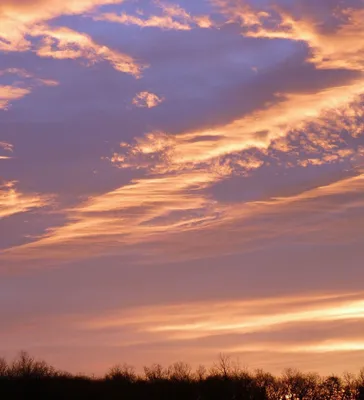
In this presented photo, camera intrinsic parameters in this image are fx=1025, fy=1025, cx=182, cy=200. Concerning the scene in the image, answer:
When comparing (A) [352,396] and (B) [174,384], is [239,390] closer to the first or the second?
(B) [174,384]

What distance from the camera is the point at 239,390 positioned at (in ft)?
373

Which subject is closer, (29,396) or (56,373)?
(29,396)

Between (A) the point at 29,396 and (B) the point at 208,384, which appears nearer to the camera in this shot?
(A) the point at 29,396

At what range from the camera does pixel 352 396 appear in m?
125

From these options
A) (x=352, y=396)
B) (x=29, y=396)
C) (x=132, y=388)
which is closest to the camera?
(x=29, y=396)

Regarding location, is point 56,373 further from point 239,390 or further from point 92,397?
point 239,390

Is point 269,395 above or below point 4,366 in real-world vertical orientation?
below

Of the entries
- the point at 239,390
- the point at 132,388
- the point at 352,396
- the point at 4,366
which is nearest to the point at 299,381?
the point at 352,396

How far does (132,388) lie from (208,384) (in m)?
8.51

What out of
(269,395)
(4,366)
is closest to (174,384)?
(269,395)

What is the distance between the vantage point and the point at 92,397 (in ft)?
353

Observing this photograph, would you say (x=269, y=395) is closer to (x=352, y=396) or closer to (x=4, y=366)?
(x=352, y=396)

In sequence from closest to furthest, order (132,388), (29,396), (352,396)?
(29,396)
(132,388)
(352,396)

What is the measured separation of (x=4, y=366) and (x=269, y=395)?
30.4 metres
